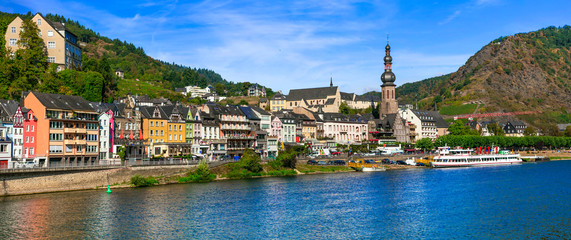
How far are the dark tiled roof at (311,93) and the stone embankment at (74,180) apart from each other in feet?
377

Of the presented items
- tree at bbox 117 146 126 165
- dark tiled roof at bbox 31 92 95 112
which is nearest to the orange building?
dark tiled roof at bbox 31 92 95 112

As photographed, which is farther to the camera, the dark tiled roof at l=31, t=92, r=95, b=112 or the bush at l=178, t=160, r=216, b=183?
the bush at l=178, t=160, r=216, b=183

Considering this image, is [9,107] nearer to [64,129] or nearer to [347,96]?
[64,129]

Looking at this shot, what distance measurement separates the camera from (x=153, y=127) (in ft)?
290

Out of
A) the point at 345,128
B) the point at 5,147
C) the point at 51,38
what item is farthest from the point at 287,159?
the point at 51,38

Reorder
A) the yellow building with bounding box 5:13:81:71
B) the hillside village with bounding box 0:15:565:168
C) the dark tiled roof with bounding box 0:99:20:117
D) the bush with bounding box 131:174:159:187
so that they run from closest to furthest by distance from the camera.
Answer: the bush with bounding box 131:174:159:187 < the hillside village with bounding box 0:15:565:168 < the dark tiled roof with bounding box 0:99:20:117 < the yellow building with bounding box 5:13:81:71

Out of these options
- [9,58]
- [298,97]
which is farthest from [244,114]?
[298,97]

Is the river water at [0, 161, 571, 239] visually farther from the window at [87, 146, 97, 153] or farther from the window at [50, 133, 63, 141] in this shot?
the window at [87, 146, 97, 153]

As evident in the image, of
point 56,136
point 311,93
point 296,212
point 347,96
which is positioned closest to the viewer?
point 296,212

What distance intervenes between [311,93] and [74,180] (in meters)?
132

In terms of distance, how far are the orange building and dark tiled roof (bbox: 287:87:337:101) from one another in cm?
11573

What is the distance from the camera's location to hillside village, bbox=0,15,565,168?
69938 millimetres

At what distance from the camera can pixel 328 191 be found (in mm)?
67750

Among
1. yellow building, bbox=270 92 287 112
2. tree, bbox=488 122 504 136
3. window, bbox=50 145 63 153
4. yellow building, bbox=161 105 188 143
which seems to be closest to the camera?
window, bbox=50 145 63 153
